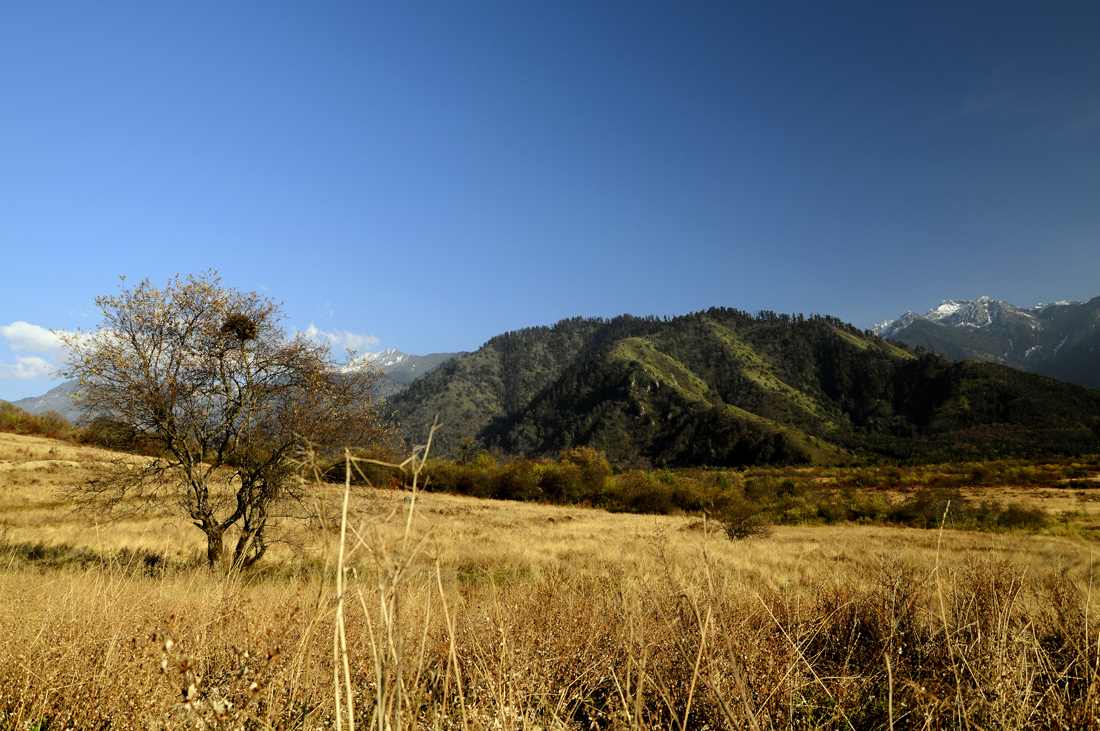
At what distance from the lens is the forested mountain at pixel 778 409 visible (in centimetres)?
11212

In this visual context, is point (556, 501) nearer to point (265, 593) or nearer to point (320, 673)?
point (265, 593)

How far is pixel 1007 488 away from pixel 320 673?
63.4 meters

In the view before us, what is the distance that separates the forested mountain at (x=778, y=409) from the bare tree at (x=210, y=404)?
86195mm

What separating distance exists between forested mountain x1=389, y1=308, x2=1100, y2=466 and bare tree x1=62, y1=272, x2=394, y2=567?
3394 inches

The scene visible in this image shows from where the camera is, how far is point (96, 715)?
284cm

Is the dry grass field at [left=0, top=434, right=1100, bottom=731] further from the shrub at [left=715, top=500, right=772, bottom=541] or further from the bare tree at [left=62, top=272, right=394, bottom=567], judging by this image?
the shrub at [left=715, top=500, right=772, bottom=541]

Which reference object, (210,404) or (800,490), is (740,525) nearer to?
(210,404)

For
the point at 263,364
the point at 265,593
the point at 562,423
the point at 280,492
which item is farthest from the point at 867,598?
the point at 562,423

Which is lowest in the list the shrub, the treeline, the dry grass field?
the treeline

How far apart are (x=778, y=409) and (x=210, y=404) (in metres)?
161

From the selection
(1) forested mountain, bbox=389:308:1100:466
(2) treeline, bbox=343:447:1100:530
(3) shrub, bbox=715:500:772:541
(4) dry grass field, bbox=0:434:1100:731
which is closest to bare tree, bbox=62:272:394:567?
(4) dry grass field, bbox=0:434:1100:731

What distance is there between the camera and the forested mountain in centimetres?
11212

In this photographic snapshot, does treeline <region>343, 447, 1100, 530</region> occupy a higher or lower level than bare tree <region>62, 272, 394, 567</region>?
lower

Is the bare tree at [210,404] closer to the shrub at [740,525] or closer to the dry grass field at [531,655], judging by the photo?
the dry grass field at [531,655]
